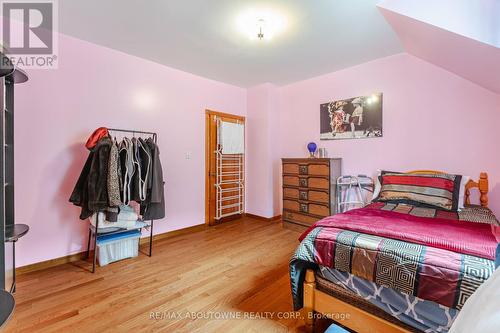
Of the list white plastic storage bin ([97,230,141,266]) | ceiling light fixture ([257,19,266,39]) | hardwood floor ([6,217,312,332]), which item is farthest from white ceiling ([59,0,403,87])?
hardwood floor ([6,217,312,332])

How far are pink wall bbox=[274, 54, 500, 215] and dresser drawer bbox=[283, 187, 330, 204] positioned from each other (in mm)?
540

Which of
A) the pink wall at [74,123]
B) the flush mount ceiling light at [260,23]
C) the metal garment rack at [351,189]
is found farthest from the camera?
the metal garment rack at [351,189]

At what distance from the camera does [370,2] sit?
6.08ft

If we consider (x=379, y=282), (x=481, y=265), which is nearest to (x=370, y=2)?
(x=481, y=265)

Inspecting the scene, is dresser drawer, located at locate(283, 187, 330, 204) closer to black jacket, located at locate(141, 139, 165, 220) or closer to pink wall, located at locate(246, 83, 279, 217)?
pink wall, located at locate(246, 83, 279, 217)

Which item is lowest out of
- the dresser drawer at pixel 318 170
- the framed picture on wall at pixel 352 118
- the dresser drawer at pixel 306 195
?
the dresser drawer at pixel 306 195

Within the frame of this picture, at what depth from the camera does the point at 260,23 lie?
213 cm

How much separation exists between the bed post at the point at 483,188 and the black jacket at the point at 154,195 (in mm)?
3395

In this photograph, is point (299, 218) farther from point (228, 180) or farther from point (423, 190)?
point (423, 190)

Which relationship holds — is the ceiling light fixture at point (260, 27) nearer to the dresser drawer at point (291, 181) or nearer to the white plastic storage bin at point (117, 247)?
the dresser drawer at point (291, 181)

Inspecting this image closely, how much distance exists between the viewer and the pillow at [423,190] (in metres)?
2.20

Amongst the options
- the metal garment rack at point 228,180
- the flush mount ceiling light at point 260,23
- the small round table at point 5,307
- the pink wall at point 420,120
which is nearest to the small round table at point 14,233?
the small round table at point 5,307

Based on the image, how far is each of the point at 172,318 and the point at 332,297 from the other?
112cm

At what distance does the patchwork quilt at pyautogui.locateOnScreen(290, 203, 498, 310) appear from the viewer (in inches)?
41.2
